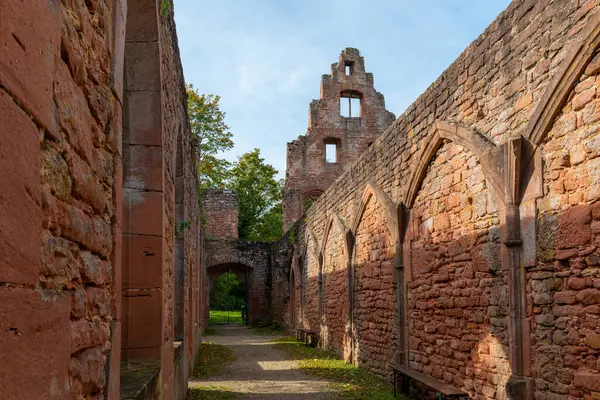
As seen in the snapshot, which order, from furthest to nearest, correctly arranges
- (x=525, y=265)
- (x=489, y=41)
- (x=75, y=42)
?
(x=489, y=41), (x=525, y=265), (x=75, y=42)

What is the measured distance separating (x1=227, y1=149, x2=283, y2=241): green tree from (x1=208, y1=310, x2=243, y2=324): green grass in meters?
5.02

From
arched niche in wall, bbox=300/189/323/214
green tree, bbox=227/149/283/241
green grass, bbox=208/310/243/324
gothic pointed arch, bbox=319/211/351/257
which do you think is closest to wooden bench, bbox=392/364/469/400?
gothic pointed arch, bbox=319/211/351/257

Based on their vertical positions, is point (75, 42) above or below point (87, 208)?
above

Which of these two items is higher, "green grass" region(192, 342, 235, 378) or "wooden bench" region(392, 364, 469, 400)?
"wooden bench" region(392, 364, 469, 400)

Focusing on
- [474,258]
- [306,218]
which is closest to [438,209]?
[474,258]

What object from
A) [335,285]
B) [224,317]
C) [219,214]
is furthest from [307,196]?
[335,285]

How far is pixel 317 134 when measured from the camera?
27.3 metres

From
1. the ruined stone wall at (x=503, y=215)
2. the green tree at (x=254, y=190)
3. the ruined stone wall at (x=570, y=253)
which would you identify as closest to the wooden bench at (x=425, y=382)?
the ruined stone wall at (x=503, y=215)

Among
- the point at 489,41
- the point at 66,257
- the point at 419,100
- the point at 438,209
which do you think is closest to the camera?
the point at 66,257

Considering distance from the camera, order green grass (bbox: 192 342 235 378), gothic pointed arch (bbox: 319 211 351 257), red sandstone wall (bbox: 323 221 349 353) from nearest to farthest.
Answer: green grass (bbox: 192 342 235 378) → gothic pointed arch (bbox: 319 211 351 257) → red sandstone wall (bbox: 323 221 349 353)

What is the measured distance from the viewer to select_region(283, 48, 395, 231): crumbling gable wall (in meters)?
27.1

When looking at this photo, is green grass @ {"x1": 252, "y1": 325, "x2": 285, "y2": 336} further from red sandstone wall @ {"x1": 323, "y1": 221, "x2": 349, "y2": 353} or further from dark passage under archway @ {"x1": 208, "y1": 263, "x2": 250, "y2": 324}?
red sandstone wall @ {"x1": 323, "y1": 221, "x2": 349, "y2": 353}

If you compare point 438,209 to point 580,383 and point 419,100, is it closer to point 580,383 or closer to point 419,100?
point 419,100

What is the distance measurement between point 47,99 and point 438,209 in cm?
671
